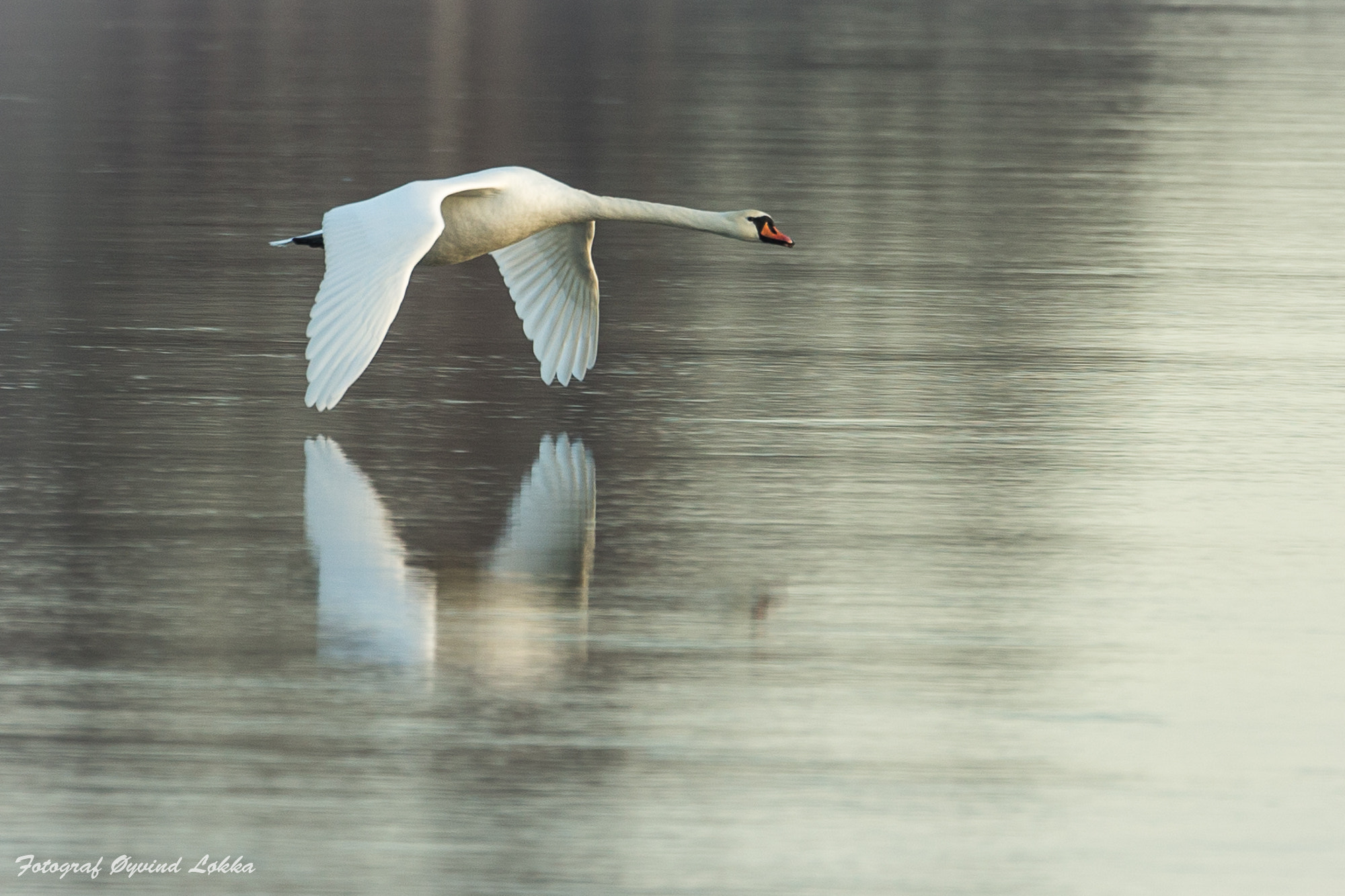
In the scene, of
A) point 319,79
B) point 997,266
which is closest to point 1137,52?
point 319,79

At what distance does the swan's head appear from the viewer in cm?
916

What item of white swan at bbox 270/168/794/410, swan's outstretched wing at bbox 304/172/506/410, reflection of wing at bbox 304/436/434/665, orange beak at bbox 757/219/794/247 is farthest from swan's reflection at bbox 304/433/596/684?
orange beak at bbox 757/219/794/247

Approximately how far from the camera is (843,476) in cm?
768

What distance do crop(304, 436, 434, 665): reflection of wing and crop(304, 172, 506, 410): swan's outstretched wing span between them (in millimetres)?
330

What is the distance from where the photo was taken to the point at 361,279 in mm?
7781

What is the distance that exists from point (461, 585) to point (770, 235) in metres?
3.19

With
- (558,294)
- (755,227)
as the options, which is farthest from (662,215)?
(558,294)

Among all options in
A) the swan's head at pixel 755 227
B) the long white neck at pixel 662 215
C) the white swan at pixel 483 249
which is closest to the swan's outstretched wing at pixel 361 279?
the white swan at pixel 483 249

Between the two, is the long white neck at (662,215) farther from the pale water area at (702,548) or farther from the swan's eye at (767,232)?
the pale water area at (702,548)

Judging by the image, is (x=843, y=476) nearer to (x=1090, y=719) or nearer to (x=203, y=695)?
(x=1090, y=719)

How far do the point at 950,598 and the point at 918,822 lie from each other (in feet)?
5.41

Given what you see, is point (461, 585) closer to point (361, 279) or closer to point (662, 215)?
point (361, 279)

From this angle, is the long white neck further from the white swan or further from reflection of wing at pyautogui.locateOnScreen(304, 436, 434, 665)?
reflection of wing at pyautogui.locateOnScreen(304, 436, 434, 665)

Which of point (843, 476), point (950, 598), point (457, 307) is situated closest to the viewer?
point (950, 598)
